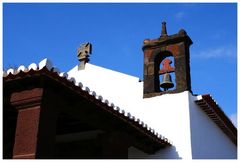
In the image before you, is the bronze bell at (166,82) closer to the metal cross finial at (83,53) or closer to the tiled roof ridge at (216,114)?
the tiled roof ridge at (216,114)

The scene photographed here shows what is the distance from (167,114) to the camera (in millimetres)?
9789

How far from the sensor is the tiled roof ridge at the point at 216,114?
9.90 m

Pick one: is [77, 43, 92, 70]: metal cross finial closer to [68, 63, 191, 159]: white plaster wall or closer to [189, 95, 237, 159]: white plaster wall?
[68, 63, 191, 159]: white plaster wall

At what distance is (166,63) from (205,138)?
7.06 ft

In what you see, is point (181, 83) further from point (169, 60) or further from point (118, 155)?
point (118, 155)

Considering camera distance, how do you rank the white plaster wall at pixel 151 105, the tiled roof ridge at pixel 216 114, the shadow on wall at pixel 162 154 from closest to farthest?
the shadow on wall at pixel 162 154, the white plaster wall at pixel 151 105, the tiled roof ridge at pixel 216 114

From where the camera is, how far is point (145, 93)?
1038cm

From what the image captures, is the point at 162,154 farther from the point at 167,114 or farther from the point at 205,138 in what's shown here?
the point at 205,138

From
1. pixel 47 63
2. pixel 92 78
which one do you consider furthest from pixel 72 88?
pixel 92 78

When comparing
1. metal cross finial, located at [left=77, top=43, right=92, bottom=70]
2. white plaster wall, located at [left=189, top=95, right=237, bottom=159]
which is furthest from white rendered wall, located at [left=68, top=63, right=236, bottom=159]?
metal cross finial, located at [left=77, top=43, right=92, bottom=70]

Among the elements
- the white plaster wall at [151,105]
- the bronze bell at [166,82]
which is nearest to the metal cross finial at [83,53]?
the white plaster wall at [151,105]

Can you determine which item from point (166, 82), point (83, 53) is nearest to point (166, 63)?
point (166, 82)

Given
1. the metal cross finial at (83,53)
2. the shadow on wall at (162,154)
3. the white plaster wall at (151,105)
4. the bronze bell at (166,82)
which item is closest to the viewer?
the shadow on wall at (162,154)

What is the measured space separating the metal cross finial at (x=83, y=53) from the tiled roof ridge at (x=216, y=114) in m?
3.74
